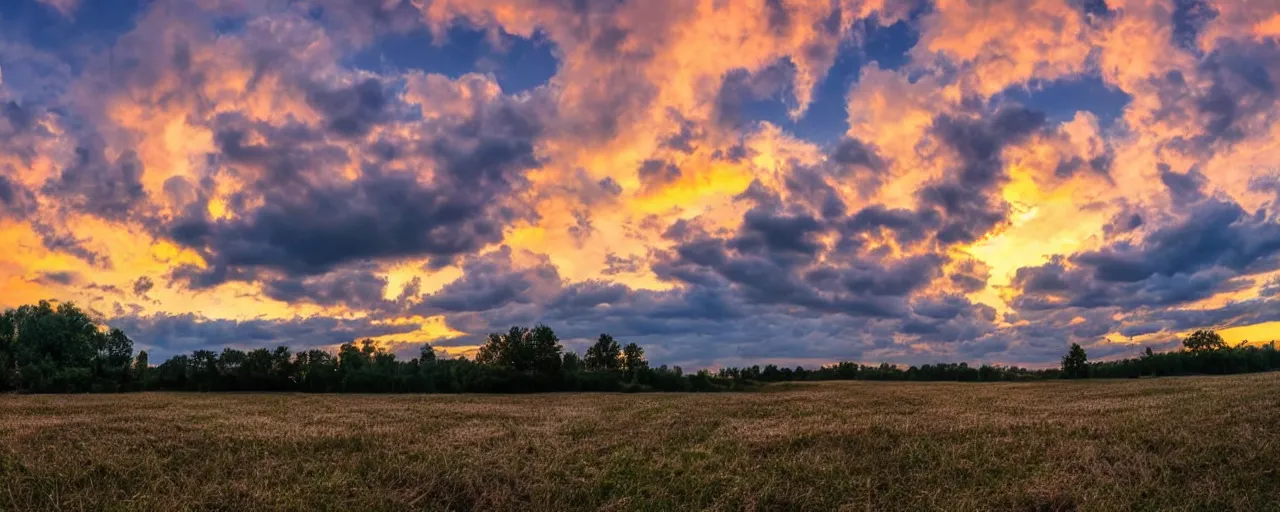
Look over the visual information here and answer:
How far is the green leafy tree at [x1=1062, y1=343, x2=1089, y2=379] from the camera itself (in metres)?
115

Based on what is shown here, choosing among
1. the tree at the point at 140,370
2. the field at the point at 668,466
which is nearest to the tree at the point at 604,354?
the tree at the point at 140,370

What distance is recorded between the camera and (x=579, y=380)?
8994cm

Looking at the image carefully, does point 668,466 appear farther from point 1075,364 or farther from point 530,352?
point 1075,364

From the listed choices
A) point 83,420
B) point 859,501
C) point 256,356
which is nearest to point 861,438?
point 859,501

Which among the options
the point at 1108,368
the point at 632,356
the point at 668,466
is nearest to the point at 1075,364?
the point at 1108,368

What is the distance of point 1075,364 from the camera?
385 feet

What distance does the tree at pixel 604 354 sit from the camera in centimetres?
11112

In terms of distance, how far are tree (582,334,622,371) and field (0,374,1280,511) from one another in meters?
85.6

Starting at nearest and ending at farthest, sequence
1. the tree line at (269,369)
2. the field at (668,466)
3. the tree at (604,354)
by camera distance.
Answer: the field at (668,466)
the tree line at (269,369)
the tree at (604,354)

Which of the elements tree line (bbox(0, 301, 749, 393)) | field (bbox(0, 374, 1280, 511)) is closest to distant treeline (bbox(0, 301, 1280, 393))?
tree line (bbox(0, 301, 749, 393))

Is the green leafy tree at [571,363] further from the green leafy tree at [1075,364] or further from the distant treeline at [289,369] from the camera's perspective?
the green leafy tree at [1075,364]

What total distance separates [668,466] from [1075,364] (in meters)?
122

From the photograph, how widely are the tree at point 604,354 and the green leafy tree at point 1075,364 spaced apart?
244 ft

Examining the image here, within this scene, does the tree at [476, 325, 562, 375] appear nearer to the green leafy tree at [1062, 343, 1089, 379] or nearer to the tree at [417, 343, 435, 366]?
the tree at [417, 343, 435, 366]
